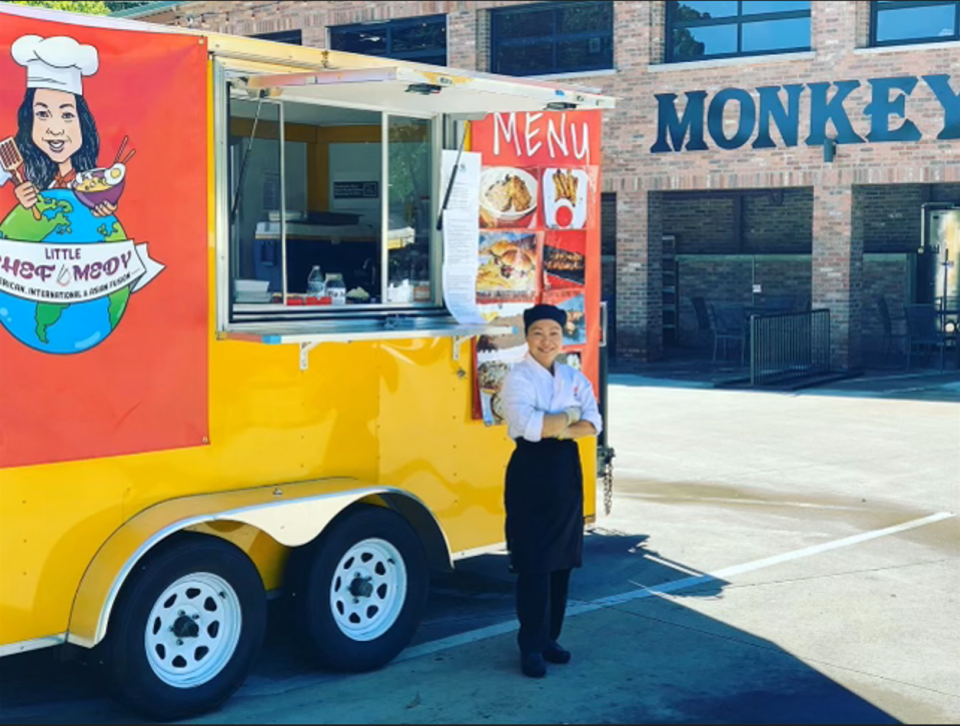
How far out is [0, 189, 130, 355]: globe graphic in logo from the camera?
18.2 ft

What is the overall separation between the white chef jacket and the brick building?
13.1m

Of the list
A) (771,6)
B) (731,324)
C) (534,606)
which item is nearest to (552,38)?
(771,6)

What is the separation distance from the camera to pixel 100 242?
19.1 feet

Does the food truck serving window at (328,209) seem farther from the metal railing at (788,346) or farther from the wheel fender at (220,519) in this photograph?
the metal railing at (788,346)

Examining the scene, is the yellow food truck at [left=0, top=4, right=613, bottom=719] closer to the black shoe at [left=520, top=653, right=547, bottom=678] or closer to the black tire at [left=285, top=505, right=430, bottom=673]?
the black tire at [left=285, top=505, right=430, bottom=673]

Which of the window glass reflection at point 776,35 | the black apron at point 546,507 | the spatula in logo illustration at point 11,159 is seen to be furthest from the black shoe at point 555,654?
the window glass reflection at point 776,35

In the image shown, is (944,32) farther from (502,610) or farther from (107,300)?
(107,300)

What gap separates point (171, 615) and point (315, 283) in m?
2.02

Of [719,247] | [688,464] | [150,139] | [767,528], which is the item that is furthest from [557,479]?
[719,247]

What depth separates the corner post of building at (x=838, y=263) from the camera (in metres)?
22.0

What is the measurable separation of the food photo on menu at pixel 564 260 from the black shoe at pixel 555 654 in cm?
234

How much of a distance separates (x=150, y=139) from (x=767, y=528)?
5.98 meters

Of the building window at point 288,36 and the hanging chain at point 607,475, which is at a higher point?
the building window at point 288,36

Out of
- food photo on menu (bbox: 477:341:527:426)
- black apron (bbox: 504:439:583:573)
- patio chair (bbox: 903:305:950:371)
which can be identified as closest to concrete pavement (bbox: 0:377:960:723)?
black apron (bbox: 504:439:583:573)
